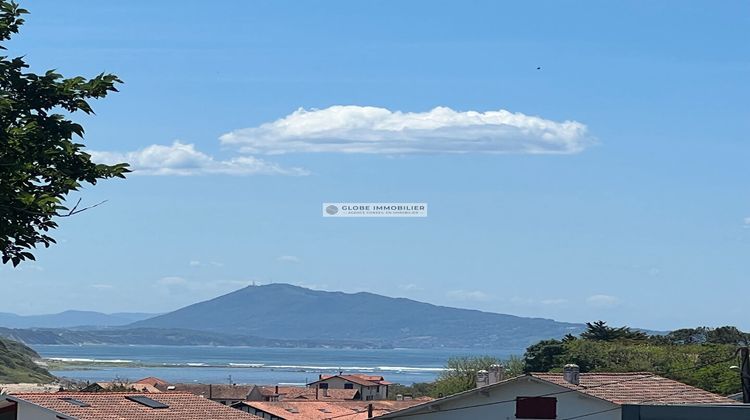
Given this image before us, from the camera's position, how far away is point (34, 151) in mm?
17500

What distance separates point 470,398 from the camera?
1578 inches

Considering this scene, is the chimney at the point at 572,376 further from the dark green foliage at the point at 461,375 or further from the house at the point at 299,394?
the house at the point at 299,394

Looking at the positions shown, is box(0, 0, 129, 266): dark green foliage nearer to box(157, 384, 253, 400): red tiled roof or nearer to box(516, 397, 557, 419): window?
box(516, 397, 557, 419): window

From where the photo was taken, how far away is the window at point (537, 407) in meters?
39.7

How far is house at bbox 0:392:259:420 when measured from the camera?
161ft

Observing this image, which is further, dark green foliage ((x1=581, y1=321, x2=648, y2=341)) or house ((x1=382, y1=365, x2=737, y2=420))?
dark green foliage ((x1=581, y1=321, x2=648, y2=341))

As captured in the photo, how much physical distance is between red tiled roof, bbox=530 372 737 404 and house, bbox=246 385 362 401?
242 feet

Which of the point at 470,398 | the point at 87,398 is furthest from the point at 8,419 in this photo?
the point at 87,398

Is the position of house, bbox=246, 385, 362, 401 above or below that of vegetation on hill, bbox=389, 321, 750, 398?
below

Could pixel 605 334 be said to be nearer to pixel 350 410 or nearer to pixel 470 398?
pixel 350 410

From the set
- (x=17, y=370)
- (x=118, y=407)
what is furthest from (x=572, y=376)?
(x=17, y=370)

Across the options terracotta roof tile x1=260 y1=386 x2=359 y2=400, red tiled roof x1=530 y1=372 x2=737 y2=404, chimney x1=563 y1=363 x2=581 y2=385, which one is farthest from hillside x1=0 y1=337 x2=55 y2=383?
chimney x1=563 y1=363 x2=581 y2=385

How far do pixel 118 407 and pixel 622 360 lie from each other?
5669 centimetres

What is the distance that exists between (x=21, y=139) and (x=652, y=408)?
40.5 ft
